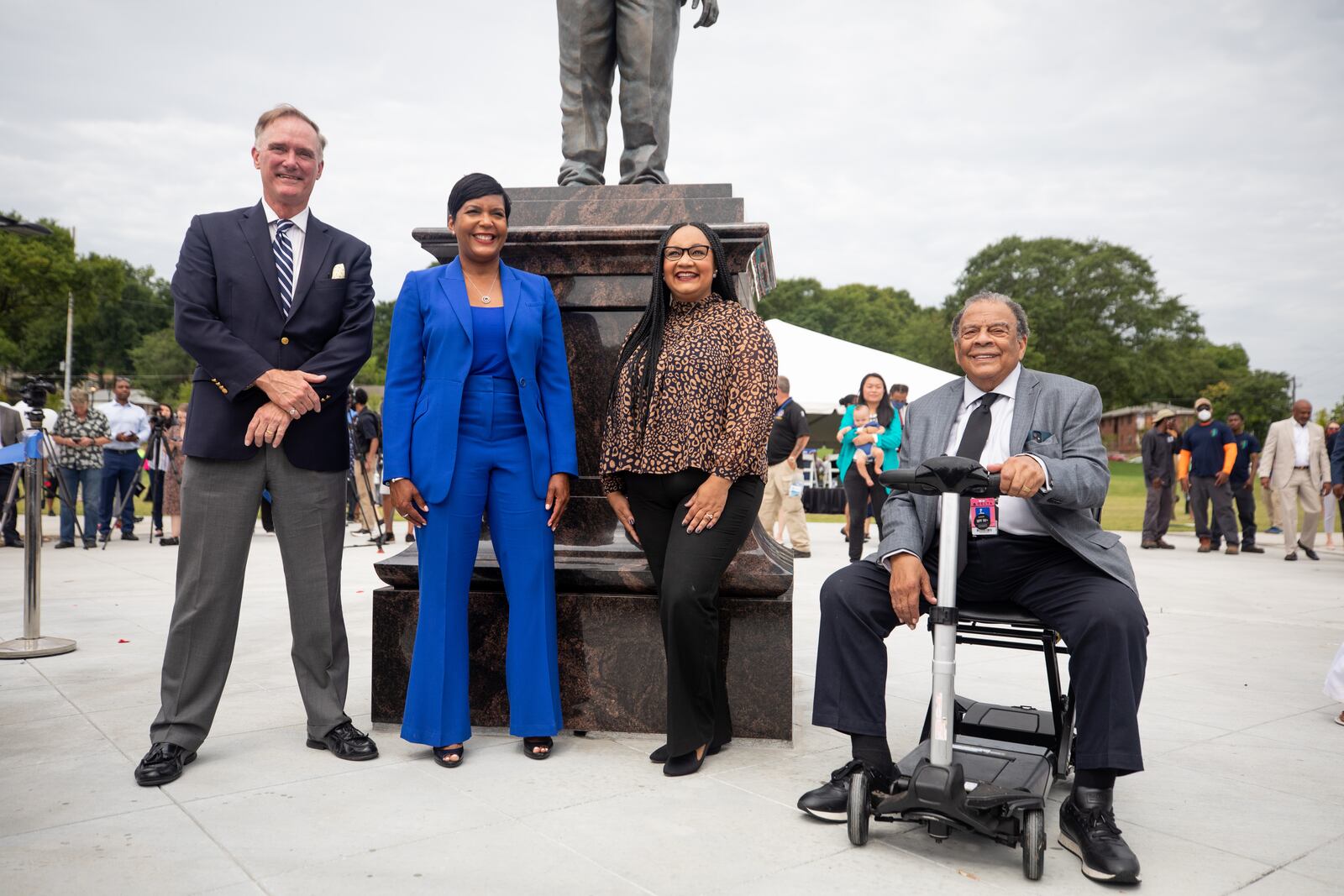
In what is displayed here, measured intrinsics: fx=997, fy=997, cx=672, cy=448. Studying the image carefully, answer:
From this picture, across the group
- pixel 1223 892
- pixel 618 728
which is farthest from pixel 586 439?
pixel 1223 892

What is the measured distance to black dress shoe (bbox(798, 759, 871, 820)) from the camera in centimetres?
289

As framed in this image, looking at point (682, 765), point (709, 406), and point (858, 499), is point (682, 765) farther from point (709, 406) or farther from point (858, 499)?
point (858, 499)

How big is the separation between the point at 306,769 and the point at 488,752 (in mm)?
618

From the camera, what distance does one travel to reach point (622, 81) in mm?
4672

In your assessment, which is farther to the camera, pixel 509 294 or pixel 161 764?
pixel 509 294

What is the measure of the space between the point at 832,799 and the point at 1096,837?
708mm

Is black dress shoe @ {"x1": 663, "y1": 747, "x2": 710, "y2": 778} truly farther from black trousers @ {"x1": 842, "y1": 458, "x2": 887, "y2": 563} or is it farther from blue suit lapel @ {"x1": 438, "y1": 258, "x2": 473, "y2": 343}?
black trousers @ {"x1": 842, "y1": 458, "x2": 887, "y2": 563}

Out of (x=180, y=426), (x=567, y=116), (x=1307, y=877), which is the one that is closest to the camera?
(x=1307, y=877)

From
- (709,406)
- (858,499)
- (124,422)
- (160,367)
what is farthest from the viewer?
(160,367)

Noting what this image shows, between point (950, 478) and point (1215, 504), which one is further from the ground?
point (950, 478)

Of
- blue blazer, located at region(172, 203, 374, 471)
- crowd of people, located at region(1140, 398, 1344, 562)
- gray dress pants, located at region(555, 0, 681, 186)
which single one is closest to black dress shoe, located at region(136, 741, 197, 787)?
blue blazer, located at region(172, 203, 374, 471)

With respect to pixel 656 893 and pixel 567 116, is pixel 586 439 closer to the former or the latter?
pixel 567 116

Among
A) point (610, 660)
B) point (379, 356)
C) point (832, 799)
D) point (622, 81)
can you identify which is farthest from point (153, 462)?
point (379, 356)

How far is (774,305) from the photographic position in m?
70.9
